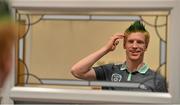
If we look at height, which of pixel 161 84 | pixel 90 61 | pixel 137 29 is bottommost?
pixel 161 84

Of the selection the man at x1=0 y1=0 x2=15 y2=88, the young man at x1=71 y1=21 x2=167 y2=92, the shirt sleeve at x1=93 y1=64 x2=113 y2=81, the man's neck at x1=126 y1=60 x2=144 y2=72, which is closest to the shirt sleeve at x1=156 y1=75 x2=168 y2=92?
the young man at x1=71 y1=21 x2=167 y2=92

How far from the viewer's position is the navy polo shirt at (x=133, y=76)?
136 cm

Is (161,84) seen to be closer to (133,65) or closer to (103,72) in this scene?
(133,65)

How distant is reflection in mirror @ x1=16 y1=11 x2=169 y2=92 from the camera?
1.35 metres

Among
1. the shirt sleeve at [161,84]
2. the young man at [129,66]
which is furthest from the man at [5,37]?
the shirt sleeve at [161,84]

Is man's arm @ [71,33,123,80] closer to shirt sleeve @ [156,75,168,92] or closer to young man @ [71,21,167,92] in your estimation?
young man @ [71,21,167,92]

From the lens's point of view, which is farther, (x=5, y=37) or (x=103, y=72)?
(x=103, y=72)

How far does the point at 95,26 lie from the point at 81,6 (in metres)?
0.11

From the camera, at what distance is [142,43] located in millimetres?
1346

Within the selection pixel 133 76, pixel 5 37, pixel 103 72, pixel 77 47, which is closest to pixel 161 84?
pixel 133 76

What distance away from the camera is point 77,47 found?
1.39 m

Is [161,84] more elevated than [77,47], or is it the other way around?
[77,47]

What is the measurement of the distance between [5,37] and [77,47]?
3.02 feet

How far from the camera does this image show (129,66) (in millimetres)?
1371
